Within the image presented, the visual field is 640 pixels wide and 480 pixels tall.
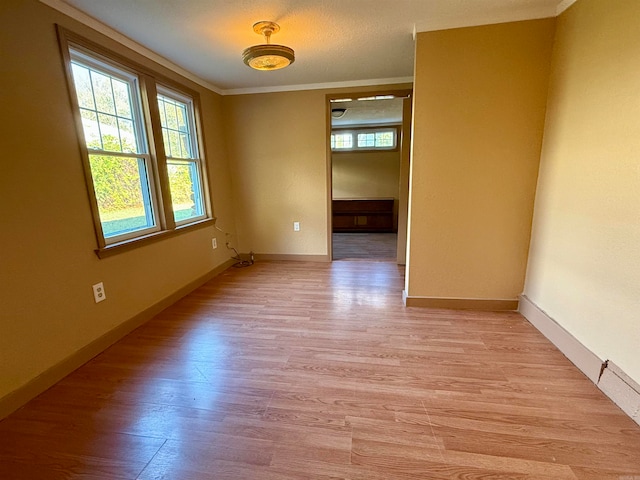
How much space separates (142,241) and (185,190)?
98cm

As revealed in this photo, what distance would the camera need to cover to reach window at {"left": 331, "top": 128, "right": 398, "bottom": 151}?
646 cm

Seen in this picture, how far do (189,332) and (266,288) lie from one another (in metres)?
1.01

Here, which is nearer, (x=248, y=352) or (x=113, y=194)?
(x=248, y=352)

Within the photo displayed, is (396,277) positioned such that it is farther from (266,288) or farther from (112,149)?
(112,149)

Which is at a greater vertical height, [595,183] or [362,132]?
[362,132]

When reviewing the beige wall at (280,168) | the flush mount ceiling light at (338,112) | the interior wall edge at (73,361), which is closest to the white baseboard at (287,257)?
the beige wall at (280,168)

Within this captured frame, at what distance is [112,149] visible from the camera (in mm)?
2262

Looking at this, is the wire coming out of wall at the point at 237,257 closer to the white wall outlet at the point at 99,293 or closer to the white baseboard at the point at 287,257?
the white baseboard at the point at 287,257

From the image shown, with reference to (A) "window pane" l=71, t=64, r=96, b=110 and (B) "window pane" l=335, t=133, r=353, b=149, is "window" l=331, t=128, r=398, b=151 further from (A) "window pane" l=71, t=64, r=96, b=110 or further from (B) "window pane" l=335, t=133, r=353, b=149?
(A) "window pane" l=71, t=64, r=96, b=110

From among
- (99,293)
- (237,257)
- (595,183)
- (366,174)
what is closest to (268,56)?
(99,293)

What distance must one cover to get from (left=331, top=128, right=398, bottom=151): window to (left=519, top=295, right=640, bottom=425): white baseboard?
16.6ft

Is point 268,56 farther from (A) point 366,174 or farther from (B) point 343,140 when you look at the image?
(A) point 366,174

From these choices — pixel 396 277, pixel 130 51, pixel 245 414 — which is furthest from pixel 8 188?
pixel 396 277

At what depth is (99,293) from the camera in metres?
2.07
